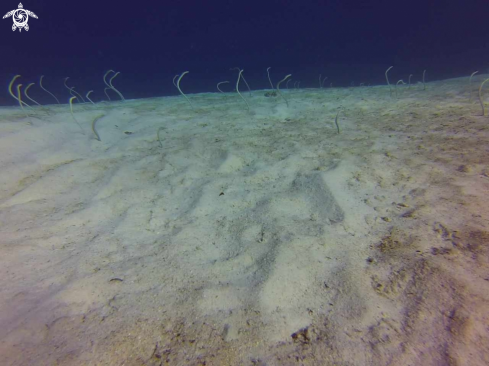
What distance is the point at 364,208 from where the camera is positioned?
7.25 feet

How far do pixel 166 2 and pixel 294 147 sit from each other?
241ft

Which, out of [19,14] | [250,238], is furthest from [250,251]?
[19,14]

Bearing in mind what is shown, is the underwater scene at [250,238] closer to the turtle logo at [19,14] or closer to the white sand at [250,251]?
the white sand at [250,251]

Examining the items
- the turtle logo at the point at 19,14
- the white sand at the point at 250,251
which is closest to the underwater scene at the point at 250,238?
the white sand at the point at 250,251

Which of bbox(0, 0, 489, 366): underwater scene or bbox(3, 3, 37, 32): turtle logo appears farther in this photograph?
bbox(3, 3, 37, 32): turtle logo

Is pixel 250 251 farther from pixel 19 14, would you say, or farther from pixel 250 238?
pixel 19 14

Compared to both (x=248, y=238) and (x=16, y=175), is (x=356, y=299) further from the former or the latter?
(x=16, y=175)

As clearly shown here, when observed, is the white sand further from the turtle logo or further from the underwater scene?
the turtle logo

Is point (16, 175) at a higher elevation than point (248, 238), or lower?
higher

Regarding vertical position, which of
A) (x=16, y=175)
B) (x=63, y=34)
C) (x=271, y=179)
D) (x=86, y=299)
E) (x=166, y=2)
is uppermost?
(x=166, y=2)

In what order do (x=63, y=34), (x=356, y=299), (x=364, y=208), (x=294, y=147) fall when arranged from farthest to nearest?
(x=63, y=34)
(x=294, y=147)
(x=364, y=208)
(x=356, y=299)

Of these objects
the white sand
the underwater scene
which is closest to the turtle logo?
the underwater scene

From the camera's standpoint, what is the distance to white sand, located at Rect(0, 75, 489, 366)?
1275 millimetres

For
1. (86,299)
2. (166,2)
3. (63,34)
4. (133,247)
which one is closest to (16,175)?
(133,247)
